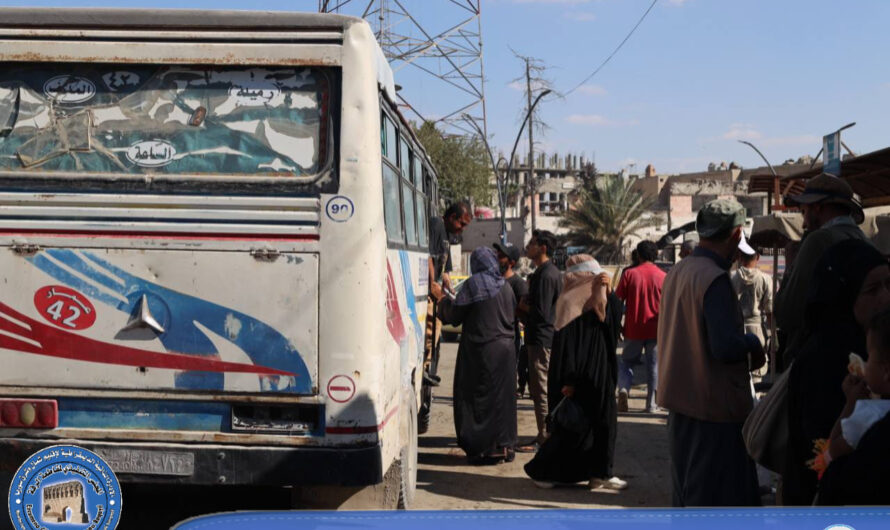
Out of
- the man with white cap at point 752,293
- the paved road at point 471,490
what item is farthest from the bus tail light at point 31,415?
the man with white cap at point 752,293

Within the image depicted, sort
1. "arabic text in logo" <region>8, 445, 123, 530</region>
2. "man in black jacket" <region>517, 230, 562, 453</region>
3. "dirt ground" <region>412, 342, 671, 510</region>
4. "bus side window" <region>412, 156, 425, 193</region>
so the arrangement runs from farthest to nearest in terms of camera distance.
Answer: "man in black jacket" <region>517, 230, 562, 453</region> < "bus side window" <region>412, 156, 425, 193</region> < "dirt ground" <region>412, 342, 671, 510</region> < "arabic text in logo" <region>8, 445, 123, 530</region>

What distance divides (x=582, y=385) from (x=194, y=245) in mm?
3554

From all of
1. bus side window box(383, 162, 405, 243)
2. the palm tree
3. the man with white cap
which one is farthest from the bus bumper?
the palm tree

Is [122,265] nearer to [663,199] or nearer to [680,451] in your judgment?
[680,451]

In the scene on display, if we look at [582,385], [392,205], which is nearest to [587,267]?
[582,385]

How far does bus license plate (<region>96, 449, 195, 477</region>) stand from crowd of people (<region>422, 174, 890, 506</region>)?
2373mm

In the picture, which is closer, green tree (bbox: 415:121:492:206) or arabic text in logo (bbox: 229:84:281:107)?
arabic text in logo (bbox: 229:84:281:107)

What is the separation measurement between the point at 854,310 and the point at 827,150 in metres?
6.67

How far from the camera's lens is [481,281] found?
8.29 m

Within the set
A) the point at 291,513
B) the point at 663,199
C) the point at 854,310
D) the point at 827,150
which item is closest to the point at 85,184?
the point at 291,513

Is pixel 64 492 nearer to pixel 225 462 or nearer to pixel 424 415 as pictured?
pixel 225 462

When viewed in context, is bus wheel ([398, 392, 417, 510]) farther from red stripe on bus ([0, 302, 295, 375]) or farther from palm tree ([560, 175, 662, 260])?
palm tree ([560, 175, 662, 260])

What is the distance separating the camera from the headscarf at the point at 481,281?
326 inches

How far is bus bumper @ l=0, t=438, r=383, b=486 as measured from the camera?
15.4 ft
